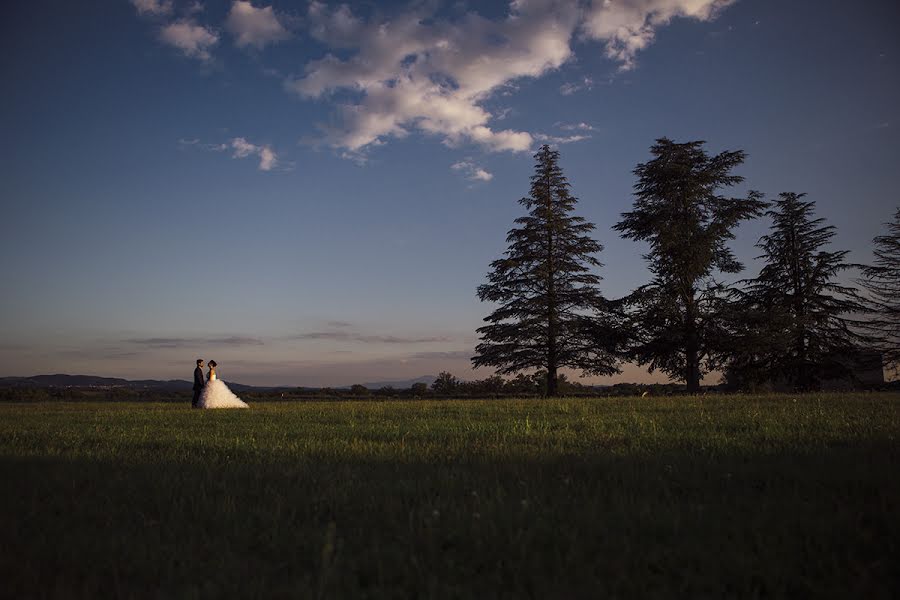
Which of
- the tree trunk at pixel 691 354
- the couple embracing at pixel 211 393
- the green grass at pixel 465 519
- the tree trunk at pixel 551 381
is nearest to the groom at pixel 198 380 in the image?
the couple embracing at pixel 211 393

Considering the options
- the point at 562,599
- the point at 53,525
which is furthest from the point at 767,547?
the point at 53,525

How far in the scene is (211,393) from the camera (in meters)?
20.6

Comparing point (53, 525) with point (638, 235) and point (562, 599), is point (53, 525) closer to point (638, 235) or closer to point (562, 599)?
point (562, 599)

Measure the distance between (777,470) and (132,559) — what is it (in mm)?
5731

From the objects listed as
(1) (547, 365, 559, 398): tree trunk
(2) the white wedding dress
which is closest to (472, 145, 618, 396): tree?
(1) (547, 365, 559, 398): tree trunk

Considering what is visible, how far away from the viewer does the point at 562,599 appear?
2.63 metres

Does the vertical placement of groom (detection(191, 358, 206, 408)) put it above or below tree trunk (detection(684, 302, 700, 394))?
below

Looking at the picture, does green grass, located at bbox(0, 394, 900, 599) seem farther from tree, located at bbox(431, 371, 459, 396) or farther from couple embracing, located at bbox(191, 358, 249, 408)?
tree, located at bbox(431, 371, 459, 396)

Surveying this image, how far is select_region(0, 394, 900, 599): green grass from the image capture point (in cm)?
288

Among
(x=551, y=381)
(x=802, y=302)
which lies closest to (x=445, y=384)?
(x=551, y=381)

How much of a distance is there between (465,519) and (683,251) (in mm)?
27454

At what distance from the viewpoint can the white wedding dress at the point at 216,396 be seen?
20.3m

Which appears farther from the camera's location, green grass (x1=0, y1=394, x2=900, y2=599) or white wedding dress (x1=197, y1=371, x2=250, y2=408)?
white wedding dress (x1=197, y1=371, x2=250, y2=408)

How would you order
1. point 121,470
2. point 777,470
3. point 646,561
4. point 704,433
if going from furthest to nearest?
point 704,433 → point 121,470 → point 777,470 → point 646,561
